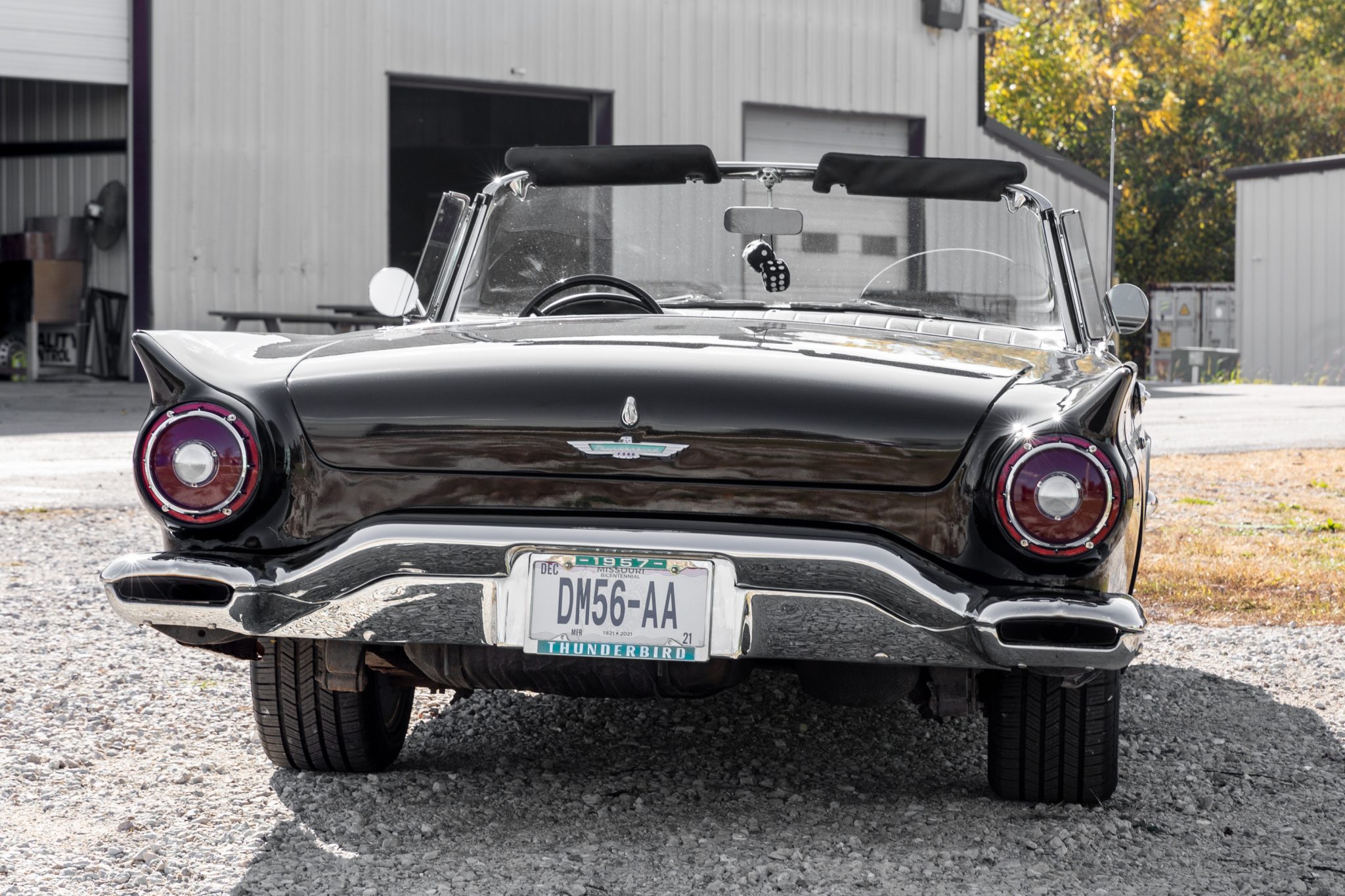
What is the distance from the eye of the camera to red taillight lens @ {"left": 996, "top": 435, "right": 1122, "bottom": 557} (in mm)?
2684

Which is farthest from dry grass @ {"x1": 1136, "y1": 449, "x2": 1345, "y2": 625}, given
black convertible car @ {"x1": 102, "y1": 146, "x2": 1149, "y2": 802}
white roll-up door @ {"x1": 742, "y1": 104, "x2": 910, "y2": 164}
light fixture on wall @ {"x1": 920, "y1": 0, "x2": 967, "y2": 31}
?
light fixture on wall @ {"x1": 920, "y1": 0, "x2": 967, "y2": 31}

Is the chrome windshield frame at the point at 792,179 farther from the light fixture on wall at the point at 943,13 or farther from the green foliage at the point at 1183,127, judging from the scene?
the green foliage at the point at 1183,127

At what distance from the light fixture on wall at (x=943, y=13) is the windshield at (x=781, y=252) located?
641 inches

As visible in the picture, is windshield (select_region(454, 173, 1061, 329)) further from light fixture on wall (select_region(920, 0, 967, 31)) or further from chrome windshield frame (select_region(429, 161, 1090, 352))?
light fixture on wall (select_region(920, 0, 967, 31))

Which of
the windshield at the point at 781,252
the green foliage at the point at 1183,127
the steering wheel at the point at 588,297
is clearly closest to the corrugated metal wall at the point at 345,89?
the windshield at the point at 781,252

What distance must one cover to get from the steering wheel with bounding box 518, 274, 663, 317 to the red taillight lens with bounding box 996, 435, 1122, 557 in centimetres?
137

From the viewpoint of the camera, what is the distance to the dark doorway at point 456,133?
58.4ft

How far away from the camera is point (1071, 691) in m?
3.08

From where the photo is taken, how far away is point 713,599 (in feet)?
8.86

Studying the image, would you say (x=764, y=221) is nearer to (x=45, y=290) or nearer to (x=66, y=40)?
(x=66, y=40)

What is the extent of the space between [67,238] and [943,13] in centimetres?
1090

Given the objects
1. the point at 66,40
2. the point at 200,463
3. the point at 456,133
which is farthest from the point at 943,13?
the point at 200,463

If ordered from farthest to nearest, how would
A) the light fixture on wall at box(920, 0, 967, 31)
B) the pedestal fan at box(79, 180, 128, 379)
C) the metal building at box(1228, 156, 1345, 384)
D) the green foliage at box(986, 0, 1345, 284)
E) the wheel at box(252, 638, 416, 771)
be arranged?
the green foliage at box(986, 0, 1345, 284), the metal building at box(1228, 156, 1345, 384), the light fixture on wall at box(920, 0, 967, 31), the pedestal fan at box(79, 180, 128, 379), the wheel at box(252, 638, 416, 771)

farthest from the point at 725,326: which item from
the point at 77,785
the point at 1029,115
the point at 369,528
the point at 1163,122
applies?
the point at 1163,122
